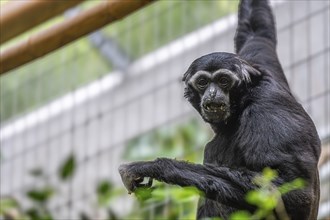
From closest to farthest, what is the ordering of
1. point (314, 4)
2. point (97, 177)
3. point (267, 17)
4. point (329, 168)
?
1. point (267, 17)
2. point (329, 168)
3. point (314, 4)
4. point (97, 177)

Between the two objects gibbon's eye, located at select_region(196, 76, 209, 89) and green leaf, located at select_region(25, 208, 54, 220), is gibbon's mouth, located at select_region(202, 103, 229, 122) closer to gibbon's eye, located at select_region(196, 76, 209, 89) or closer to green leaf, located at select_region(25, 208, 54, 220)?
gibbon's eye, located at select_region(196, 76, 209, 89)

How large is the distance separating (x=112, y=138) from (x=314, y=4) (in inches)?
159

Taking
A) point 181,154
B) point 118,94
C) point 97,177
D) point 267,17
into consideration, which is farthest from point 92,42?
point 267,17

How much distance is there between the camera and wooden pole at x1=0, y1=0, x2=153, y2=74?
300 inches

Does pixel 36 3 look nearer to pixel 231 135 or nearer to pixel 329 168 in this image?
pixel 231 135

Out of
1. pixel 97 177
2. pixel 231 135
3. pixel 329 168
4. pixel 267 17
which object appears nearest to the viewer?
pixel 231 135

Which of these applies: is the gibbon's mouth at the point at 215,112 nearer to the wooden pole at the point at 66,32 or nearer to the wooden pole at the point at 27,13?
the wooden pole at the point at 66,32

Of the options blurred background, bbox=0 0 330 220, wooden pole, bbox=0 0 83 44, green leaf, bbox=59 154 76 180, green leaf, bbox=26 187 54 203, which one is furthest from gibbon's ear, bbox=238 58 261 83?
blurred background, bbox=0 0 330 220

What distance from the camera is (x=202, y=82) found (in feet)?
25.2

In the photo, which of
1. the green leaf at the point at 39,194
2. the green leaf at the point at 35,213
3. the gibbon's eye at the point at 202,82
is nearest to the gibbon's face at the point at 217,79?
the gibbon's eye at the point at 202,82

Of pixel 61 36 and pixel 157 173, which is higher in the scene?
pixel 61 36

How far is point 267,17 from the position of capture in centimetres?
900

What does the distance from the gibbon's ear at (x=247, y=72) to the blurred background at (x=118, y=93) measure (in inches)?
155

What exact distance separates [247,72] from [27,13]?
5.65ft
